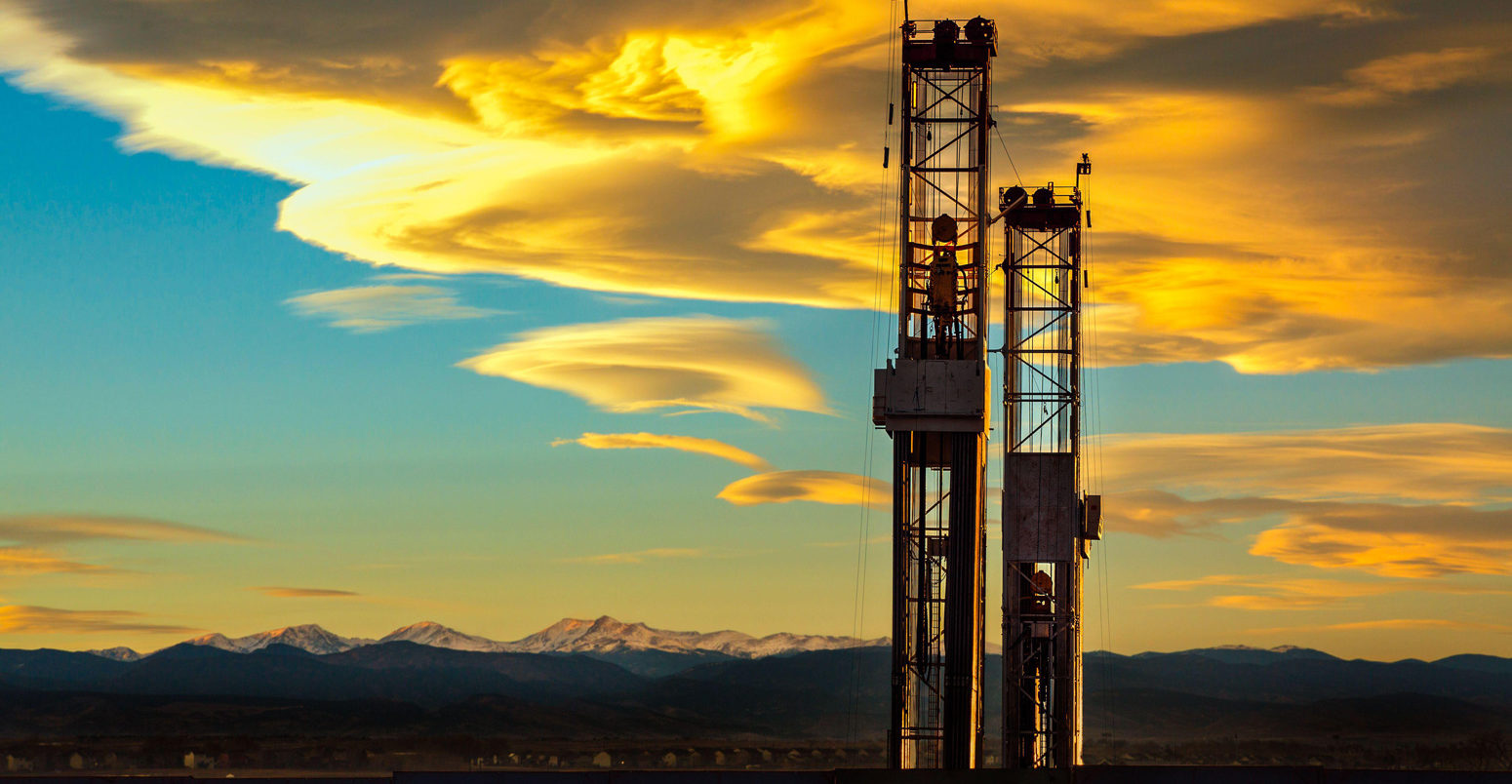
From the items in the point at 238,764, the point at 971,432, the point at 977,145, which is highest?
the point at 977,145

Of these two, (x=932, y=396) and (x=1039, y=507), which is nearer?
(x=932, y=396)

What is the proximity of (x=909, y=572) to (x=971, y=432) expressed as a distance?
15.6ft

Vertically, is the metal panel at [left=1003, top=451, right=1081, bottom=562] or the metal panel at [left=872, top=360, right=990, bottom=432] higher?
the metal panel at [left=872, top=360, right=990, bottom=432]

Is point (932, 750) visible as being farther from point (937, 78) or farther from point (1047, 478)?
point (937, 78)

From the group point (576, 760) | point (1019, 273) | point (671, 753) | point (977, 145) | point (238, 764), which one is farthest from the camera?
point (671, 753)

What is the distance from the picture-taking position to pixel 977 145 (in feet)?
187

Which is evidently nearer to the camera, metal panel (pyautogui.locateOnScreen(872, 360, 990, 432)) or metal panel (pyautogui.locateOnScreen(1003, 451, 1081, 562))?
metal panel (pyautogui.locateOnScreen(872, 360, 990, 432))

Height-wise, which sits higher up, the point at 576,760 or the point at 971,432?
the point at 971,432

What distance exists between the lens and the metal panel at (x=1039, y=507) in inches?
2467

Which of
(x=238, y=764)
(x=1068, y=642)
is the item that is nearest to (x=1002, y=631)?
(x=1068, y=642)

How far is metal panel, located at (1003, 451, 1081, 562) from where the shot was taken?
206ft

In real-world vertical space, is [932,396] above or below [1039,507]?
above

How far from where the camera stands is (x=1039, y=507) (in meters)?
63.2

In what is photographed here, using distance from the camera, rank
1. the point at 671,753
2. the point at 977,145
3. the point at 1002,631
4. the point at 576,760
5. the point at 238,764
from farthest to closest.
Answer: the point at 671,753 → the point at 576,760 → the point at 238,764 → the point at 1002,631 → the point at 977,145
